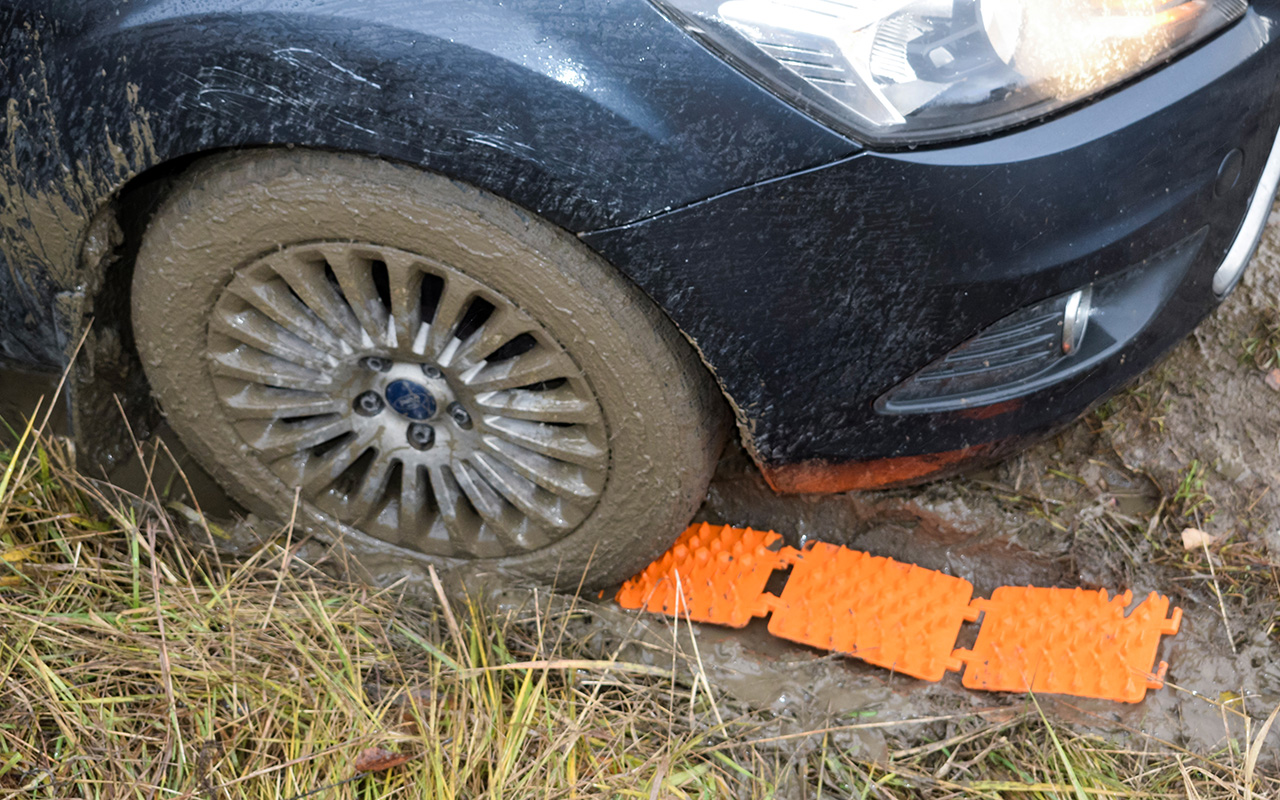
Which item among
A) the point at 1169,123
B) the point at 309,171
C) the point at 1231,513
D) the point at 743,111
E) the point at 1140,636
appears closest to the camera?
the point at 743,111

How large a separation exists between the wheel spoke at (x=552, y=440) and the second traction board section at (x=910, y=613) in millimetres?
434

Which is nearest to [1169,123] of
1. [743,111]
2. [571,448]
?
[743,111]

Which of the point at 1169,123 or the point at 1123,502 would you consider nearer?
the point at 1169,123

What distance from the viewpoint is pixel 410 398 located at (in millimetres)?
1987

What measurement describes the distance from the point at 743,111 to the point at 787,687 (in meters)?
1.30

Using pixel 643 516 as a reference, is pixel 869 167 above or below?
above

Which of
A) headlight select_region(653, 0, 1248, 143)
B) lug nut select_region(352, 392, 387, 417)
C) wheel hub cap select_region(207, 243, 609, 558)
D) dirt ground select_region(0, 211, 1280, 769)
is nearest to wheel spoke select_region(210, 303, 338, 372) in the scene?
wheel hub cap select_region(207, 243, 609, 558)

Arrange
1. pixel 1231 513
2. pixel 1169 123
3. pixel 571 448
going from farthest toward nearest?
pixel 1231 513
pixel 571 448
pixel 1169 123

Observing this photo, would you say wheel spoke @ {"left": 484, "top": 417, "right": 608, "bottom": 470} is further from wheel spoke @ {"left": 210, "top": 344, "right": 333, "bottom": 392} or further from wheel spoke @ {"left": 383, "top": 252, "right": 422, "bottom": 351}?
wheel spoke @ {"left": 210, "top": 344, "right": 333, "bottom": 392}

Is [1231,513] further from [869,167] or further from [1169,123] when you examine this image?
[869,167]

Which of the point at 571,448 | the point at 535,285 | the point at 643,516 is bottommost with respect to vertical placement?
the point at 643,516

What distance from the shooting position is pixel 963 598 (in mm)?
2303

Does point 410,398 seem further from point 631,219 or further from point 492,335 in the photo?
point 631,219

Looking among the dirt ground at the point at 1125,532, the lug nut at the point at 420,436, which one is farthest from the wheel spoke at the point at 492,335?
the dirt ground at the point at 1125,532
